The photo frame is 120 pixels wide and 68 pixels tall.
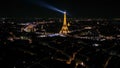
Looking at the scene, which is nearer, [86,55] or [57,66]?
[57,66]

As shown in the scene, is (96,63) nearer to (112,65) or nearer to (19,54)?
(112,65)

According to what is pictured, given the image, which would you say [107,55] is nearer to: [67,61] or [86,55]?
[86,55]

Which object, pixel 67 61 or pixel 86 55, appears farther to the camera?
pixel 86 55

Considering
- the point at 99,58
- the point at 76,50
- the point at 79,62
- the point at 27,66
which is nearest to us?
the point at 27,66

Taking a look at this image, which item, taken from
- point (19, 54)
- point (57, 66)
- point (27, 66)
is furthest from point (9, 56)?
point (57, 66)

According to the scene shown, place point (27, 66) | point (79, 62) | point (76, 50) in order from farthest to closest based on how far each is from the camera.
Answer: point (76, 50) → point (79, 62) → point (27, 66)

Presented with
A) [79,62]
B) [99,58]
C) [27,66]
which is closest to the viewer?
[27,66]

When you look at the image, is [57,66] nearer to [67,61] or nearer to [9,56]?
[67,61]

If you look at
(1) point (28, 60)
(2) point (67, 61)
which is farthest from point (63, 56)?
(1) point (28, 60)
